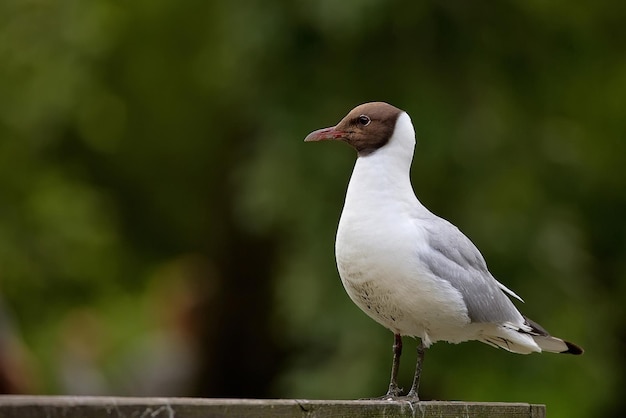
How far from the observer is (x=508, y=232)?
785 centimetres

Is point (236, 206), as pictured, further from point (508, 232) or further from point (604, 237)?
point (604, 237)

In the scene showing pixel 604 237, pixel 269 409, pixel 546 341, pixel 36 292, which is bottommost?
pixel 604 237

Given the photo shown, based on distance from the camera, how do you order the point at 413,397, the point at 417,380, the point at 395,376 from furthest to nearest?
1. the point at 395,376
2. the point at 417,380
3. the point at 413,397

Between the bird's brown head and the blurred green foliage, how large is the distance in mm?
3258

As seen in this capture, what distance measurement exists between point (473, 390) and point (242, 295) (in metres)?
3.44

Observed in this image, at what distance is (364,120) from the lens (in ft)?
12.9

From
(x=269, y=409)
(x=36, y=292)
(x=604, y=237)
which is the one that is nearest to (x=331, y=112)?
(x=604, y=237)

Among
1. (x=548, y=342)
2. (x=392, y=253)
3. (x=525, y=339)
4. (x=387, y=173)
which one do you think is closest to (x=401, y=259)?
(x=392, y=253)

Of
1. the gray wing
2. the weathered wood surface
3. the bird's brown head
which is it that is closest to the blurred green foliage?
the bird's brown head

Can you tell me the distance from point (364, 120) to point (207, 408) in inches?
65.9

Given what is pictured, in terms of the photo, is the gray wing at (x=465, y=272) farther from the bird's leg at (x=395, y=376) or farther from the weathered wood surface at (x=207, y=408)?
the weathered wood surface at (x=207, y=408)

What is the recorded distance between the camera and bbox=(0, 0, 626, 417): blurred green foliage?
312 inches

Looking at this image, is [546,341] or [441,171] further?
[441,171]

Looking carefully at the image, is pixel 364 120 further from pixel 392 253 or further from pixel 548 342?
pixel 548 342
